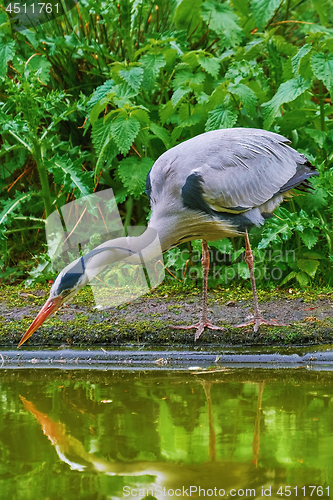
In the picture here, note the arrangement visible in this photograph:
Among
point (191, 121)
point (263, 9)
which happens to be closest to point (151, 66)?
point (191, 121)

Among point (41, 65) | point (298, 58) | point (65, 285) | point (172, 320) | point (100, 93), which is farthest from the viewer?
point (41, 65)

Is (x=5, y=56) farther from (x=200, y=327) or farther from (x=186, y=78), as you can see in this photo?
(x=200, y=327)

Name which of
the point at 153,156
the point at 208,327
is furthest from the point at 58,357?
the point at 153,156

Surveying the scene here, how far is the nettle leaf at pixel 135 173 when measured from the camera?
476 centimetres

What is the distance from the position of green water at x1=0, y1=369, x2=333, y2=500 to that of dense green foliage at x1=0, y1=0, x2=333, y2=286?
1481 millimetres

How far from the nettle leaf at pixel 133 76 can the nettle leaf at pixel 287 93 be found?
1126 millimetres

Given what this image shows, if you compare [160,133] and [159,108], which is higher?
[159,108]

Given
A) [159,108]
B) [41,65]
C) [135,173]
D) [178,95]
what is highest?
[41,65]

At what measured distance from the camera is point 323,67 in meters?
4.23

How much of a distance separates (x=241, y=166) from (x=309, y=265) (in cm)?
122

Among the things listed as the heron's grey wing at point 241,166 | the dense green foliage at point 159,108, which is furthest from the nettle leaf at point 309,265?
the heron's grey wing at point 241,166

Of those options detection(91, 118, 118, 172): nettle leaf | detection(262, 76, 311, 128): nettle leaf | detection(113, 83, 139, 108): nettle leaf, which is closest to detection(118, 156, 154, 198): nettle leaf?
detection(91, 118, 118, 172): nettle leaf

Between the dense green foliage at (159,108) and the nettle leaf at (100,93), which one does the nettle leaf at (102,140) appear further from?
the nettle leaf at (100,93)

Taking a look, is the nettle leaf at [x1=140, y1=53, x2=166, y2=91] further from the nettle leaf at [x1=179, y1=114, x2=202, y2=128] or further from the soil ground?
the soil ground
